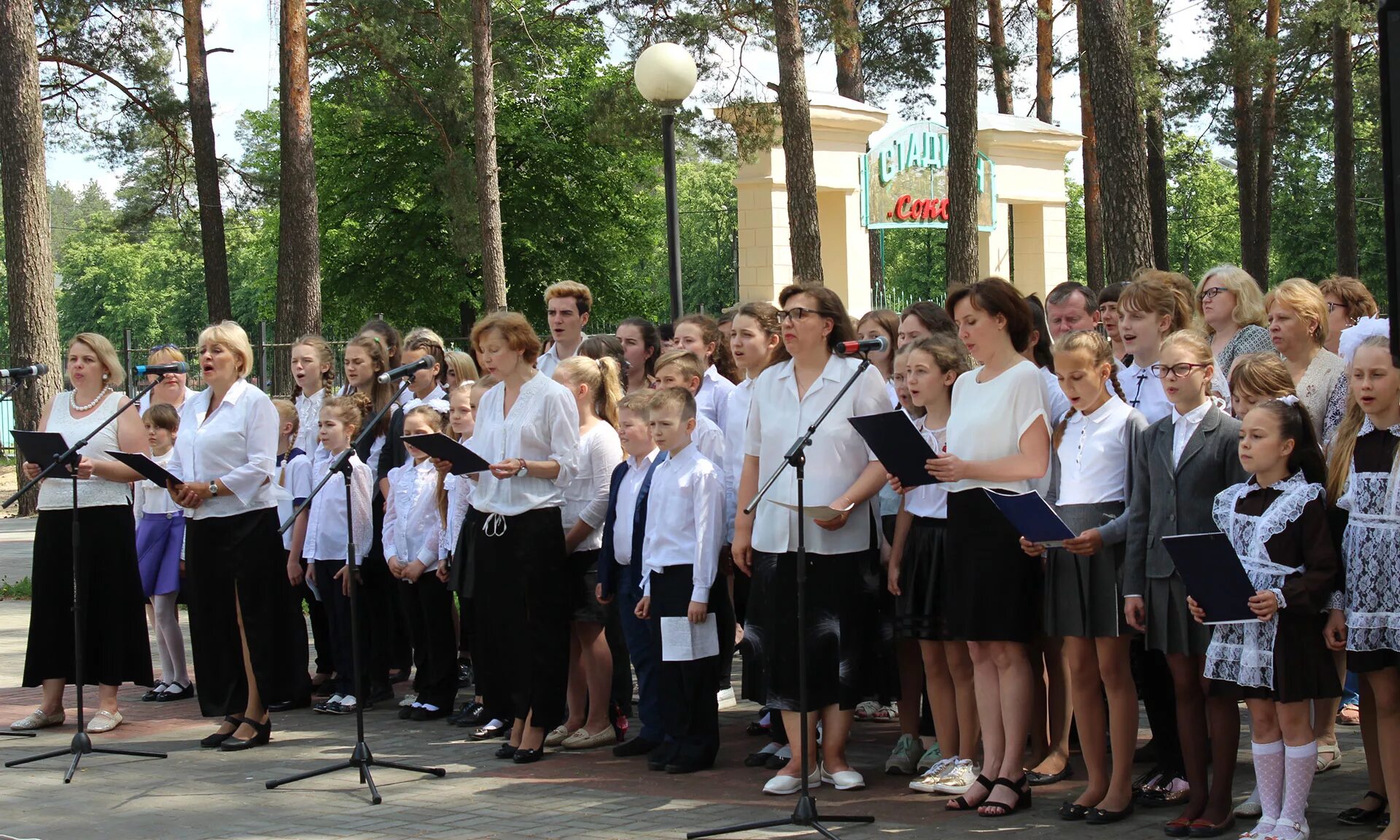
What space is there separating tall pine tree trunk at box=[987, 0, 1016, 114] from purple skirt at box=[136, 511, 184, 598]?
2079 centimetres

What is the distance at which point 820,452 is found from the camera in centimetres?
627

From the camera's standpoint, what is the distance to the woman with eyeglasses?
6848 mm

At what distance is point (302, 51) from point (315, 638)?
14704 mm

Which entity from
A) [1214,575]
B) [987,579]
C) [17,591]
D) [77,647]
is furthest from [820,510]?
[17,591]

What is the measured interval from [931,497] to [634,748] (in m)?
2.08

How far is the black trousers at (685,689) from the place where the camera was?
22.3 ft

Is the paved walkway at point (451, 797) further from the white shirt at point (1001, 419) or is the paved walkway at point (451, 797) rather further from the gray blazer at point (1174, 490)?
the white shirt at point (1001, 419)

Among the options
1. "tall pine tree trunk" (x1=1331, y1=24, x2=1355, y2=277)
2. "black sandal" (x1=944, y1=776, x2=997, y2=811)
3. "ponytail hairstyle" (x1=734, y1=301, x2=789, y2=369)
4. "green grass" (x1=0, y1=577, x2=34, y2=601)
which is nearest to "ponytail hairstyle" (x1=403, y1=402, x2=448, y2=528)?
"ponytail hairstyle" (x1=734, y1=301, x2=789, y2=369)

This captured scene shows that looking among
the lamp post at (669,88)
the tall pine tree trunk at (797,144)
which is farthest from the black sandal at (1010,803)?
the tall pine tree trunk at (797,144)

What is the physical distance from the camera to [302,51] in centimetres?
2177

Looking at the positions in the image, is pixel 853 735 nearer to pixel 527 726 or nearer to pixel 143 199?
pixel 527 726

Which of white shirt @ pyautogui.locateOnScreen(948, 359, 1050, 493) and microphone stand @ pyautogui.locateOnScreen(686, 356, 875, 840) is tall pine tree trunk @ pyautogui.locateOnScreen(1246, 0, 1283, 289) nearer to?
white shirt @ pyautogui.locateOnScreen(948, 359, 1050, 493)

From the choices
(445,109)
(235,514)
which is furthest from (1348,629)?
(445,109)

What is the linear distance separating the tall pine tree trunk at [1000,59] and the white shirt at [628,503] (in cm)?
2151
